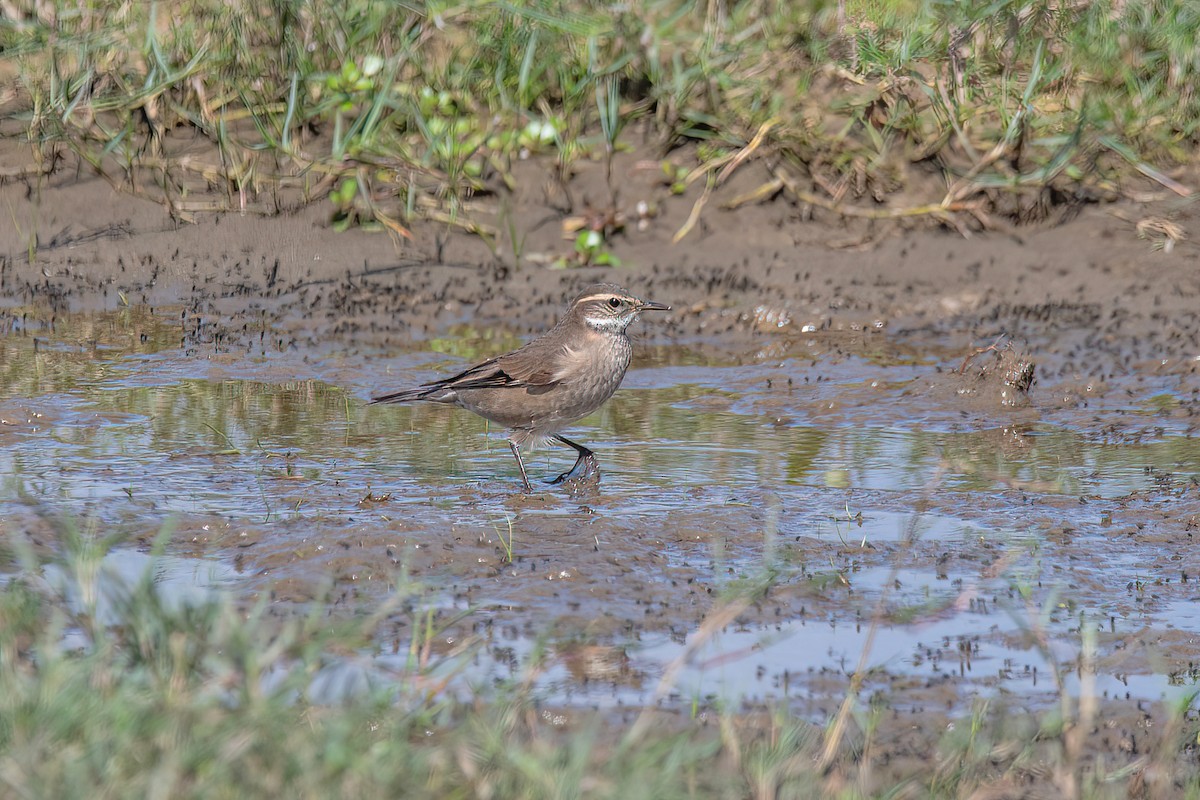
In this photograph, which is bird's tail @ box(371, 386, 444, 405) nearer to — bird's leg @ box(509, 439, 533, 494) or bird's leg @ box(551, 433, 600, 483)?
bird's leg @ box(509, 439, 533, 494)

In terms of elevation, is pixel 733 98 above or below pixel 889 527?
above

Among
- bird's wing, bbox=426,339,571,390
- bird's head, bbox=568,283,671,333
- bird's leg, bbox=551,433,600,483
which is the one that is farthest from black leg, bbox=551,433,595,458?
bird's head, bbox=568,283,671,333

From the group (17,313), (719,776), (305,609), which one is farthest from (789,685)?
(17,313)

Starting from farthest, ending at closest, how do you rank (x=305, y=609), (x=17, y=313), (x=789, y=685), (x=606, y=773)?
(x=17, y=313) → (x=305, y=609) → (x=789, y=685) → (x=606, y=773)

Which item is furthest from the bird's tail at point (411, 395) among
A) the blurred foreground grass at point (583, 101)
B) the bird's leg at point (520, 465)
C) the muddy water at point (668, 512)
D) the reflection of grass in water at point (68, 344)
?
the blurred foreground grass at point (583, 101)

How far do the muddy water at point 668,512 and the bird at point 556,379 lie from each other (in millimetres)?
280

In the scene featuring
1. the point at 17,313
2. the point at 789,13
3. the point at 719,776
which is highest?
the point at 789,13

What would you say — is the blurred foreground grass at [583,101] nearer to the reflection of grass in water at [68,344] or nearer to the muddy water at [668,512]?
the reflection of grass in water at [68,344]

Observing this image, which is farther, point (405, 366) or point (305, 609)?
point (405, 366)

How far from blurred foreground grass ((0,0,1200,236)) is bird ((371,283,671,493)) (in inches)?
142

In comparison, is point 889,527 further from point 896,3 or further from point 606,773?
point 896,3

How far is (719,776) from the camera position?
4039mm

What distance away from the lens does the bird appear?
7.63 metres

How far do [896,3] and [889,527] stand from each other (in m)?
6.47
